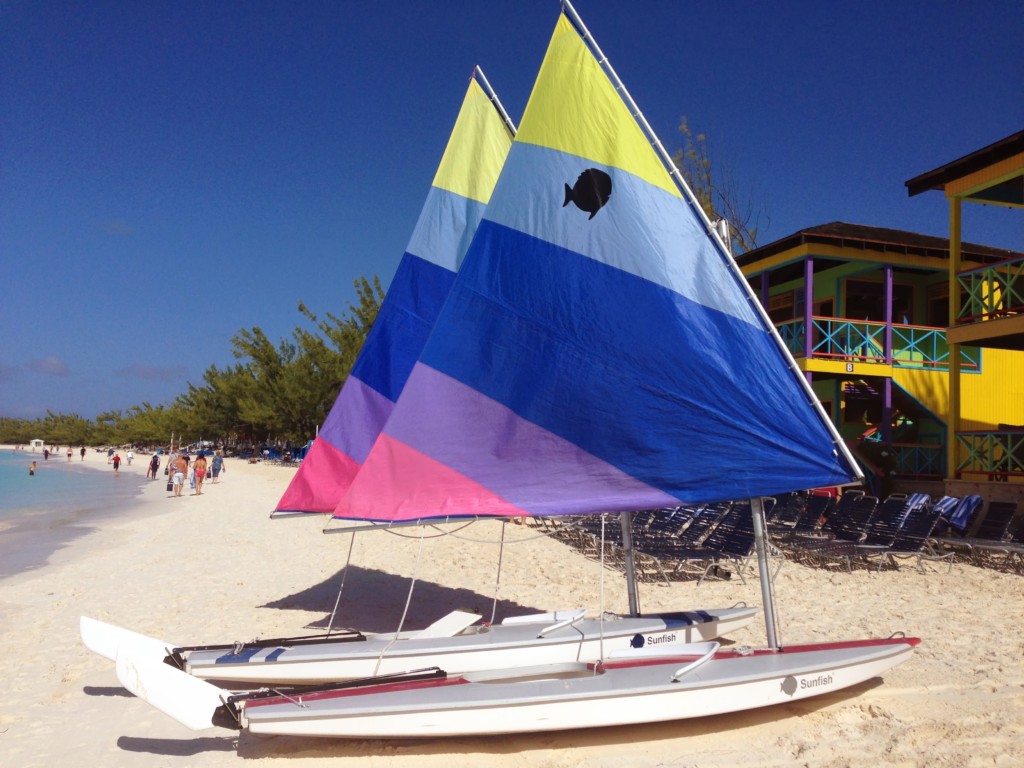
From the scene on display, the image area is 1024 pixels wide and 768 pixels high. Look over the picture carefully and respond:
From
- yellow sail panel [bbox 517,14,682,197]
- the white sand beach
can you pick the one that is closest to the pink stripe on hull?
the white sand beach

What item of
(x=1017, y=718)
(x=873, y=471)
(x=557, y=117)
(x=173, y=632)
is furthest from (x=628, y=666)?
(x=873, y=471)

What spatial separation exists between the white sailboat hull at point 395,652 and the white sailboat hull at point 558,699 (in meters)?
0.58

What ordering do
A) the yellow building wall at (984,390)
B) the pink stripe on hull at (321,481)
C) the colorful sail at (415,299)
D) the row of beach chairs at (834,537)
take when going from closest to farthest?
the pink stripe on hull at (321,481) → the colorful sail at (415,299) → the row of beach chairs at (834,537) → the yellow building wall at (984,390)

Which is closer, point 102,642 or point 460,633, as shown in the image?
point 102,642

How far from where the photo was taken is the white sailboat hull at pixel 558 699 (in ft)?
13.6

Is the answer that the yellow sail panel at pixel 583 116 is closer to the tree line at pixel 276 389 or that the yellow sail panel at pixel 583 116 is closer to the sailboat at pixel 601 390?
the sailboat at pixel 601 390

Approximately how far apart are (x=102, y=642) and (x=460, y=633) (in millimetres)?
2519

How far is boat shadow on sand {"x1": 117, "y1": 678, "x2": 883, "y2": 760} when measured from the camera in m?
4.50

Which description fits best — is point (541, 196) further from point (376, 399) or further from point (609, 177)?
point (376, 399)

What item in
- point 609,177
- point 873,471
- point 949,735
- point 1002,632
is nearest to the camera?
point 949,735

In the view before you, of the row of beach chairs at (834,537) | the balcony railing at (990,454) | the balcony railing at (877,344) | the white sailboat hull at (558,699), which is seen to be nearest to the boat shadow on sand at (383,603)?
the row of beach chairs at (834,537)

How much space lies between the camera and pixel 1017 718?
4707 millimetres

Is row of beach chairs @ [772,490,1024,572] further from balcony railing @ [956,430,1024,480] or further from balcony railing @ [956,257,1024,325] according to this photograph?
balcony railing @ [956,257,1024,325]

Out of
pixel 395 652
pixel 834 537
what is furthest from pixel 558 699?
pixel 834 537
